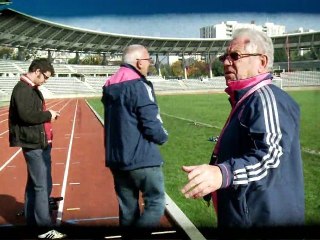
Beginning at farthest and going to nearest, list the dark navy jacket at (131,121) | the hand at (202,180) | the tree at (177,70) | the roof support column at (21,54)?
the roof support column at (21,54) → the tree at (177,70) → the dark navy jacket at (131,121) → the hand at (202,180)

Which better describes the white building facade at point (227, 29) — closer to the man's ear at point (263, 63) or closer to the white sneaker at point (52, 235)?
the man's ear at point (263, 63)

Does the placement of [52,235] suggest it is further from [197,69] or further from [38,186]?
[197,69]

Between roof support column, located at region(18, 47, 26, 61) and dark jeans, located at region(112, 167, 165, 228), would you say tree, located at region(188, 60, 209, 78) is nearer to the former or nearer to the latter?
dark jeans, located at region(112, 167, 165, 228)

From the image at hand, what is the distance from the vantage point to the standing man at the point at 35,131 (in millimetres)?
2822

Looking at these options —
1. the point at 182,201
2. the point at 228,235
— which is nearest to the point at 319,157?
the point at 182,201

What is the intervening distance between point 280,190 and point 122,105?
1.07 metres

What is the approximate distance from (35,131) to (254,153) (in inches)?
74.6

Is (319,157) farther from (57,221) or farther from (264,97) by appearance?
(264,97)

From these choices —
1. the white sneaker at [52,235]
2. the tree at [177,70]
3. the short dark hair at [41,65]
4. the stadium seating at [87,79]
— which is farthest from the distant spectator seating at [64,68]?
the white sneaker at [52,235]

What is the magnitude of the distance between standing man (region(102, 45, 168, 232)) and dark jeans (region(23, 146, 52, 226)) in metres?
0.70

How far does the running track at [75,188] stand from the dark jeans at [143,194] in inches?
13.0

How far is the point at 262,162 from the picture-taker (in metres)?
1.37

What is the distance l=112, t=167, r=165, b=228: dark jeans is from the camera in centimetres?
243

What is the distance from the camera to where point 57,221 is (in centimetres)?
346
